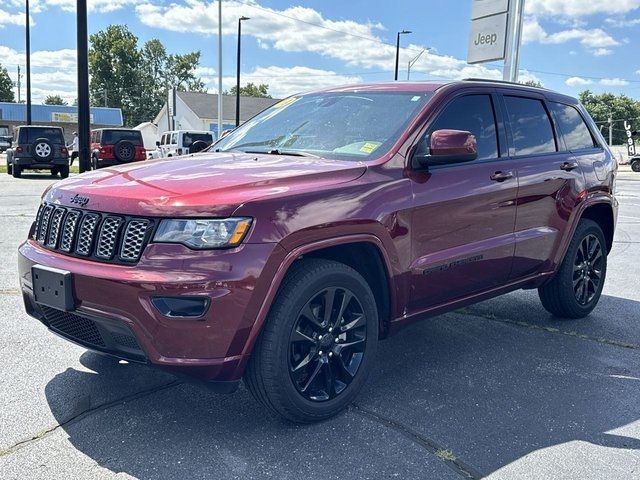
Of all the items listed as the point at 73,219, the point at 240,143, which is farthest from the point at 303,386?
the point at 240,143

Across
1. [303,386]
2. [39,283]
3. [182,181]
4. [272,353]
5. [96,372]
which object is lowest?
[96,372]

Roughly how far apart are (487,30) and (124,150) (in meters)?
14.3

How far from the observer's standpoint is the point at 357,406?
138 inches

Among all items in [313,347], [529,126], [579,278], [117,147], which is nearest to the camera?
[313,347]

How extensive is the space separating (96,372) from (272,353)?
151cm

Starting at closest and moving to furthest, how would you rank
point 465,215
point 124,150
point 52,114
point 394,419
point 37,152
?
point 394,419 < point 465,215 < point 37,152 < point 124,150 < point 52,114

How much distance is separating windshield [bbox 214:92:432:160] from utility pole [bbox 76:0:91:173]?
8.99 metres

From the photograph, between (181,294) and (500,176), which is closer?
(181,294)

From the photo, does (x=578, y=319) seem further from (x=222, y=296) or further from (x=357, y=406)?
(x=222, y=296)

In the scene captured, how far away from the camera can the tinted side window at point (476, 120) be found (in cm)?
402

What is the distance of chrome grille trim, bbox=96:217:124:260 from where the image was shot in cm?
290

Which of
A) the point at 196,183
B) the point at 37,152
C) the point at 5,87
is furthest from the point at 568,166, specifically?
the point at 5,87

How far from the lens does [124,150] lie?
23.2 meters

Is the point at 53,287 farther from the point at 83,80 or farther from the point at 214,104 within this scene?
the point at 214,104
